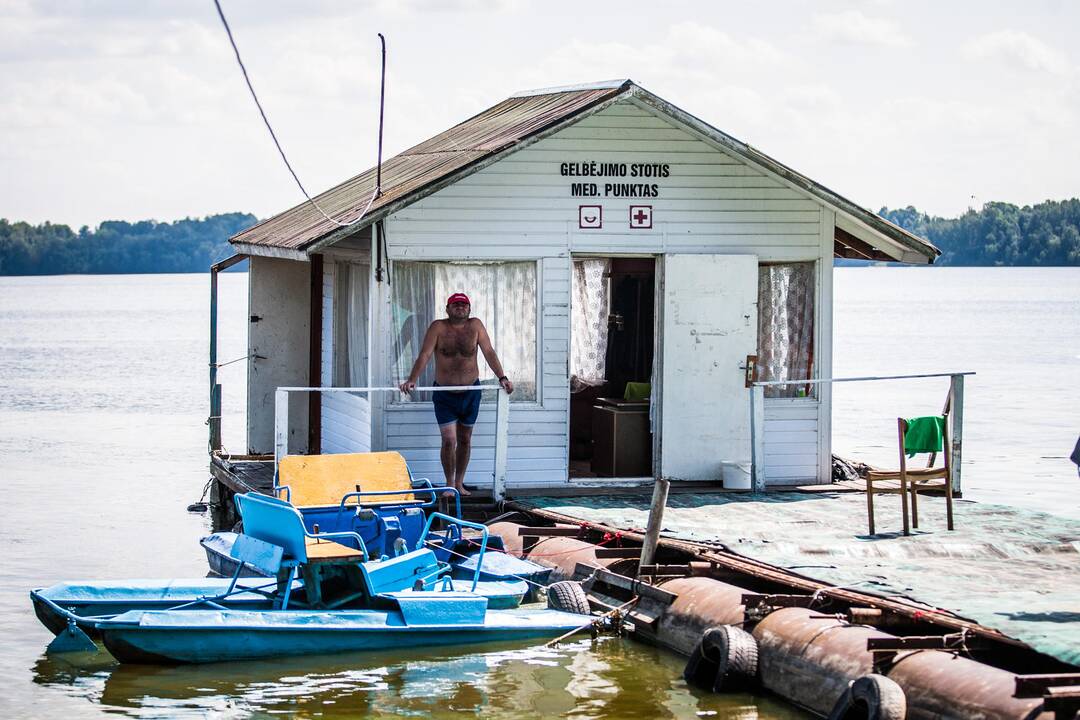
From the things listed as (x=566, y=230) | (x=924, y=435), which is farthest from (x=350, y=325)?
(x=924, y=435)

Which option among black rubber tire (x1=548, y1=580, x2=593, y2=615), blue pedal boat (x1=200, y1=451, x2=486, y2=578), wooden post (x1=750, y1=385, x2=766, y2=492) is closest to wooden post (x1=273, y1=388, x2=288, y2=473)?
blue pedal boat (x1=200, y1=451, x2=486, y2=578)

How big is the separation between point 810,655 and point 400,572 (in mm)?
3498

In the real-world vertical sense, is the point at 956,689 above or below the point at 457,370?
below

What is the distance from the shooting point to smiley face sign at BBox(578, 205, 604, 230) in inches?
623

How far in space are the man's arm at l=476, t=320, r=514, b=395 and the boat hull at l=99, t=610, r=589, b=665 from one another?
11.6ft

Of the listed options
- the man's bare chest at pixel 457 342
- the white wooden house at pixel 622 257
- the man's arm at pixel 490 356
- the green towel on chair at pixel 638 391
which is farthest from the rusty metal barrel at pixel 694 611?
the green towel on chair at pixel 638 391

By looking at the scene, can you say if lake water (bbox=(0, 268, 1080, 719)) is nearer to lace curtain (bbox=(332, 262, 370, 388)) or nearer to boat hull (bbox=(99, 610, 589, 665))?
boat hull (bbox=(99, 610, 589, 665))

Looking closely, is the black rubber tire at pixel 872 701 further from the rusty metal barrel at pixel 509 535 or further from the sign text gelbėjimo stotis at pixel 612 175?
the sign text gelbėjimo stotis at pixel 612 175

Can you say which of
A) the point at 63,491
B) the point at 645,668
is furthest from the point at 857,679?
the point at 63,491

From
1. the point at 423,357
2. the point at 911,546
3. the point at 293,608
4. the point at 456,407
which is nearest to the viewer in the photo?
the point at 293,608

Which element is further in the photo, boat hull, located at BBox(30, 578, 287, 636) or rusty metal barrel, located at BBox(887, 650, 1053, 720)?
boat hull, located at BBox(30, 578, 287, 636)

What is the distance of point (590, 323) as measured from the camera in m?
18.8

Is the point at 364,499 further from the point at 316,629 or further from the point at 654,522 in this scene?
the point at 654,522

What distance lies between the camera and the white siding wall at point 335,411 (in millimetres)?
16016
